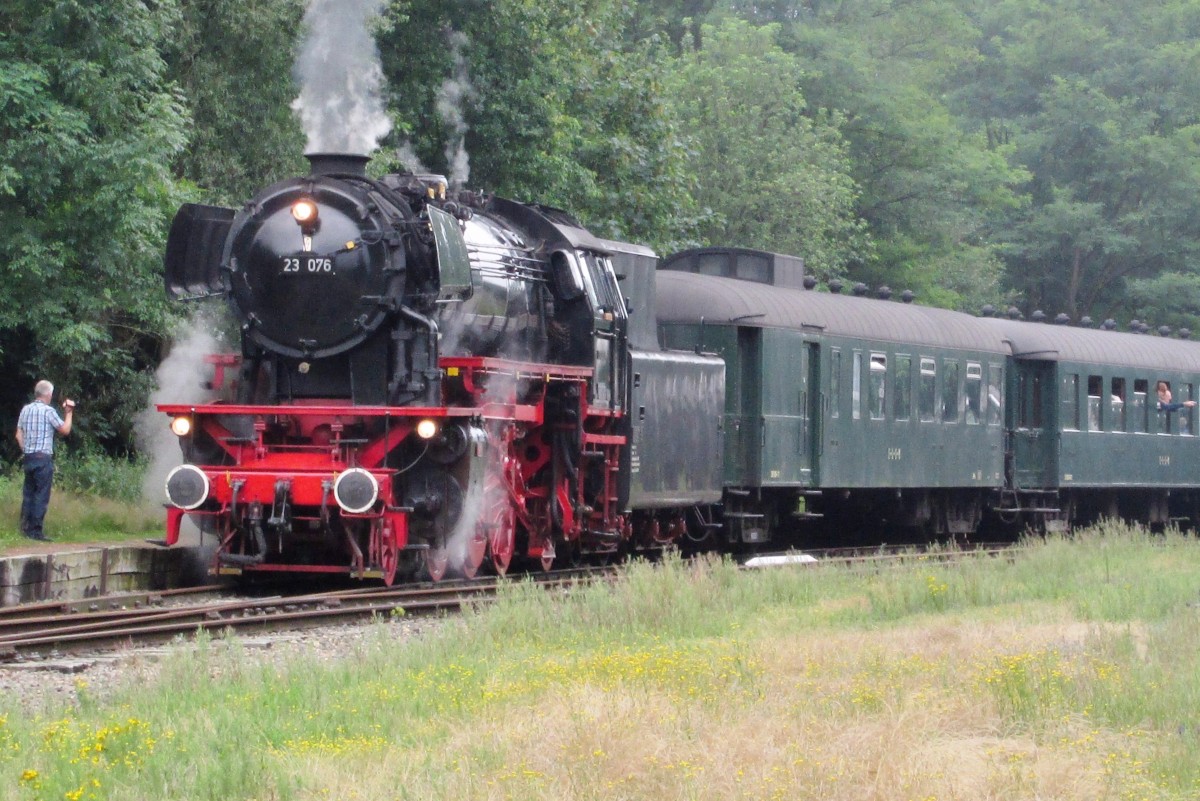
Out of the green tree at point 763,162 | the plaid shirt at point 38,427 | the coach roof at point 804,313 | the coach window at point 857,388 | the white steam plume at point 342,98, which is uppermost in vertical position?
the green tree at point 763,162

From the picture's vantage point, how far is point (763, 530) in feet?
61.3

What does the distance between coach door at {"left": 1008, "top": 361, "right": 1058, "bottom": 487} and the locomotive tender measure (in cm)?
398

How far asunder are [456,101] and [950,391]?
27.3 ft

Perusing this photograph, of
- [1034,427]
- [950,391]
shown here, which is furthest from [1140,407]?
[950,391]

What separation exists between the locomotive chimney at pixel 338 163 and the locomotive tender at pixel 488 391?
0.02m

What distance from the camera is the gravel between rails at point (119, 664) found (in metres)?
8.05

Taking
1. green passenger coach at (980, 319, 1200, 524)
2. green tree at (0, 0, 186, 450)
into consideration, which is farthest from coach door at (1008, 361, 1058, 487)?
green tree at (0, 0, 186, 450)

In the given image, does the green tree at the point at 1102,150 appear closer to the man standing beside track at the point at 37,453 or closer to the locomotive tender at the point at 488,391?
the locomotive tender at the point at 488,391

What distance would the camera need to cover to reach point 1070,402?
23906 millimetres

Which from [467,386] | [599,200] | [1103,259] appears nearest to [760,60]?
[599,200]

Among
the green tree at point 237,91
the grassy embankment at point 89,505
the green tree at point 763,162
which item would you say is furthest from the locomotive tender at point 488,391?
the green tree at point 763,162

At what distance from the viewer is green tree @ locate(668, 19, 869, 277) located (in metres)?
35.3

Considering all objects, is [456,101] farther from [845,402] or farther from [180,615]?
[180,615]

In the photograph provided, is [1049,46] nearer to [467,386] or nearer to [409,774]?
[467,386]
